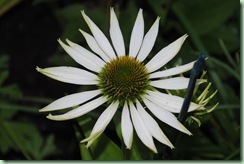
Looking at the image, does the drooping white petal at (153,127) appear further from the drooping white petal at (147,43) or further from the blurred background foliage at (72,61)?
the blurred background foliage at (72,61)

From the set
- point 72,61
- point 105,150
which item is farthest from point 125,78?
point 72,61

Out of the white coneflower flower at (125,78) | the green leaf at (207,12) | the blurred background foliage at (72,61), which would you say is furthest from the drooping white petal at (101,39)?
the green leaf at (207,12)

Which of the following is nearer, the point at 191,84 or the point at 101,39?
the point at 191,84

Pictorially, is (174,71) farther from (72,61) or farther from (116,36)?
(72,61)

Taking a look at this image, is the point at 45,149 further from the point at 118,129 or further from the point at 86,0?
the point at 86,0

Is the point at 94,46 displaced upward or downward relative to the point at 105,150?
upward

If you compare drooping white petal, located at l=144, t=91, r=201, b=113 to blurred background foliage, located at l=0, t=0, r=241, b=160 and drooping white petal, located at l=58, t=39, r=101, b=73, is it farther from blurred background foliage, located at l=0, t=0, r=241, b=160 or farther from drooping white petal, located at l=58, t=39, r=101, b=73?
blurred background foliage, located at l=0, t=0, r=241, b=160
